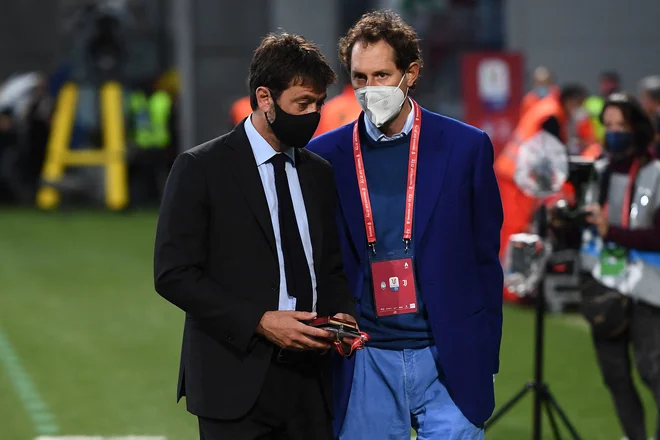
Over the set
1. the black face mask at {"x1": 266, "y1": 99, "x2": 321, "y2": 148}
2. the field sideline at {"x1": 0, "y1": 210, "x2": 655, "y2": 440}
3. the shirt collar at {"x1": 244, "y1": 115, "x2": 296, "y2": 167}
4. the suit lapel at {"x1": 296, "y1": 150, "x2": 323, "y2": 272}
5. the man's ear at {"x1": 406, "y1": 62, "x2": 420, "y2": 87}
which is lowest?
the field sideline at {"x1": 0, "y1": 210, "x2": 655, "y2": 440}

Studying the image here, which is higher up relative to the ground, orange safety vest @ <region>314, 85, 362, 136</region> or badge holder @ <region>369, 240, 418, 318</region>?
badge holder @ <region>369, 240, 418, 318</region>

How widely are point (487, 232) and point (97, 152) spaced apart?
17016 millimetres

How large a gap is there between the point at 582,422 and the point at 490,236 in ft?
12.4

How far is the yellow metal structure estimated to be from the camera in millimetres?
19938

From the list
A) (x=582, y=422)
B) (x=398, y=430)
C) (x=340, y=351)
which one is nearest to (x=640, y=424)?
(x=582, y=422)

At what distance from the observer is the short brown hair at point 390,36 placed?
394 cm

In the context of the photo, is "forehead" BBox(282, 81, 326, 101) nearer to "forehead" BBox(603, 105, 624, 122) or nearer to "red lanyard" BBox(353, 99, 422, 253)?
"red lanyard" BBox(353, 99, 422, 253)

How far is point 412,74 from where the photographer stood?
4.06m

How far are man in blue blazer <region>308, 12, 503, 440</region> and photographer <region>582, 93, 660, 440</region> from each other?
75.5 inches

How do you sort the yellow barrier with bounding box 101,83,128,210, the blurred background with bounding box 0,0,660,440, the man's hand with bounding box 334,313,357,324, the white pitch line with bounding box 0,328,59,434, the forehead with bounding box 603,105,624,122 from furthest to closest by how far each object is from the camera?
1. the yellow barrier with bounding box 101,83,128,210
2. the blurred background with bounding box 0,0,660,440
3. the white pitch line with bounding box 0,328,59,434
4. the forehead with bounding box 603,105,624,122
5. the man's hand with bounding box 334,313,357,324

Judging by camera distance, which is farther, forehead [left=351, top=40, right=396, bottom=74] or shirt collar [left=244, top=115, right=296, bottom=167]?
forehead [left=351, top=40, right=396, bottom=74]

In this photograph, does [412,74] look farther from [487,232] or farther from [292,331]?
[292,331]

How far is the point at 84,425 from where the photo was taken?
24.3ft

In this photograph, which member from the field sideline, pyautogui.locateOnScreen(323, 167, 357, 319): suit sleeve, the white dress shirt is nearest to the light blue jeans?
pyautogui.locateOnScreen(323, 167, 357, 319): suit sleeve
